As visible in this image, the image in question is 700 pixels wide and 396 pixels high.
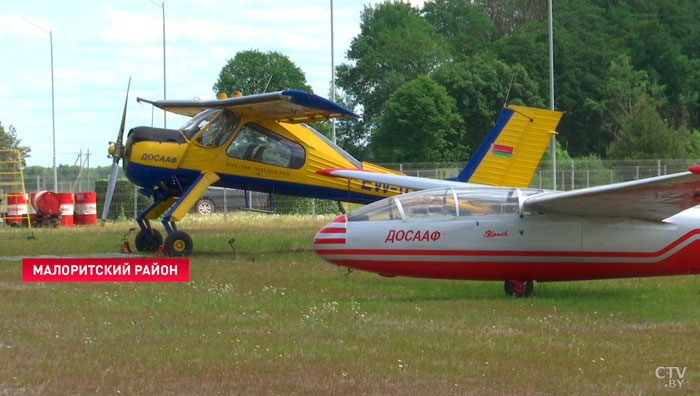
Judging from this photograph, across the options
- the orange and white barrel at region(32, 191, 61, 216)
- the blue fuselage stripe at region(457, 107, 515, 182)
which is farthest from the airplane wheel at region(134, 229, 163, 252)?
the orange and white barrel at region(32, 191, 61, 216)

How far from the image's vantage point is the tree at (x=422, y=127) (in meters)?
66.8

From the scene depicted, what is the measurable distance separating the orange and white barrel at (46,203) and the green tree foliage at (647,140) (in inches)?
1452

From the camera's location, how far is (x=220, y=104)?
1906 cm

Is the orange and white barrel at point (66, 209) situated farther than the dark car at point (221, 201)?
No

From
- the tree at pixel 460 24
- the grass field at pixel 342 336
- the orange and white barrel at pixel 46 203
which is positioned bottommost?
the grass field at pixel 342 336

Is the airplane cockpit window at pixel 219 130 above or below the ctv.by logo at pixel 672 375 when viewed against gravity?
above

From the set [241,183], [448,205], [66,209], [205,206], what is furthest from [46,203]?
[448,205]

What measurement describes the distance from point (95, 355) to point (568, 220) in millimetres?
6436

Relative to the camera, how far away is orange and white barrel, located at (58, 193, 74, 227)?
30458 mm

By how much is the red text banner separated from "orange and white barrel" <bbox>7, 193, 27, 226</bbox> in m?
13.5

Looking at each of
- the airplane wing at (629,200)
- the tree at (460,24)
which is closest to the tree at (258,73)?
the tree at (460,24)

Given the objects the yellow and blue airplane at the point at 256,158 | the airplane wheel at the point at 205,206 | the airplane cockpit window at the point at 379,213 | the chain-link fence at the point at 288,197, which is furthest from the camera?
the airplane wheel at the point at 205,206

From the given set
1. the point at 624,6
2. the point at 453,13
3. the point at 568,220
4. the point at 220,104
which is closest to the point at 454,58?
the point at 453,13

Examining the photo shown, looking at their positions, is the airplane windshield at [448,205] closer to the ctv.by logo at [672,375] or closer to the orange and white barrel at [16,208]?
the ctv.by logo at [672,375]
